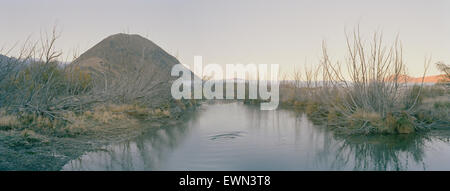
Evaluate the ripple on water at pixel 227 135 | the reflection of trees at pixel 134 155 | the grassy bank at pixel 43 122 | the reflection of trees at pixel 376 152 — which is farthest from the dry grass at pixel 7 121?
the reflection of trees at pixel 376 152

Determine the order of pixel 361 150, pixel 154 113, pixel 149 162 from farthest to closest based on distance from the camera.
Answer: pixel 154 113 < pixel 361 150 < pixel 149 162

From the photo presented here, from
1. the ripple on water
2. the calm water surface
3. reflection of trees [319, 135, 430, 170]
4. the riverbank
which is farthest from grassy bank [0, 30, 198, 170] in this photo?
reflection of trees [319, 135, 430, 170]

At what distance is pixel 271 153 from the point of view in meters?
7.30

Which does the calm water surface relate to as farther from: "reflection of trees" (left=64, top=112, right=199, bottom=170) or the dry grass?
the dry grass

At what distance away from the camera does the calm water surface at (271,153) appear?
Result: 6008 mm

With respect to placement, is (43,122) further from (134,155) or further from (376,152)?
(376,152)

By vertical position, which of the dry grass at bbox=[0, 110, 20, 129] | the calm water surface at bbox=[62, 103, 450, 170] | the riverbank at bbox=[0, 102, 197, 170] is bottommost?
the calm water surface at bbox=[62, 103, 450, 170]

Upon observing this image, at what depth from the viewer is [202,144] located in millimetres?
8594

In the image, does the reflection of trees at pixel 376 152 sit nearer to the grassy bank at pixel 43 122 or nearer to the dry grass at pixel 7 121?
the grassy bank at pixel 43 122

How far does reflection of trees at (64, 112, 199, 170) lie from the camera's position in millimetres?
5879

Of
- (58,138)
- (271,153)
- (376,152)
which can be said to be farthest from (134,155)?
(376,152)
